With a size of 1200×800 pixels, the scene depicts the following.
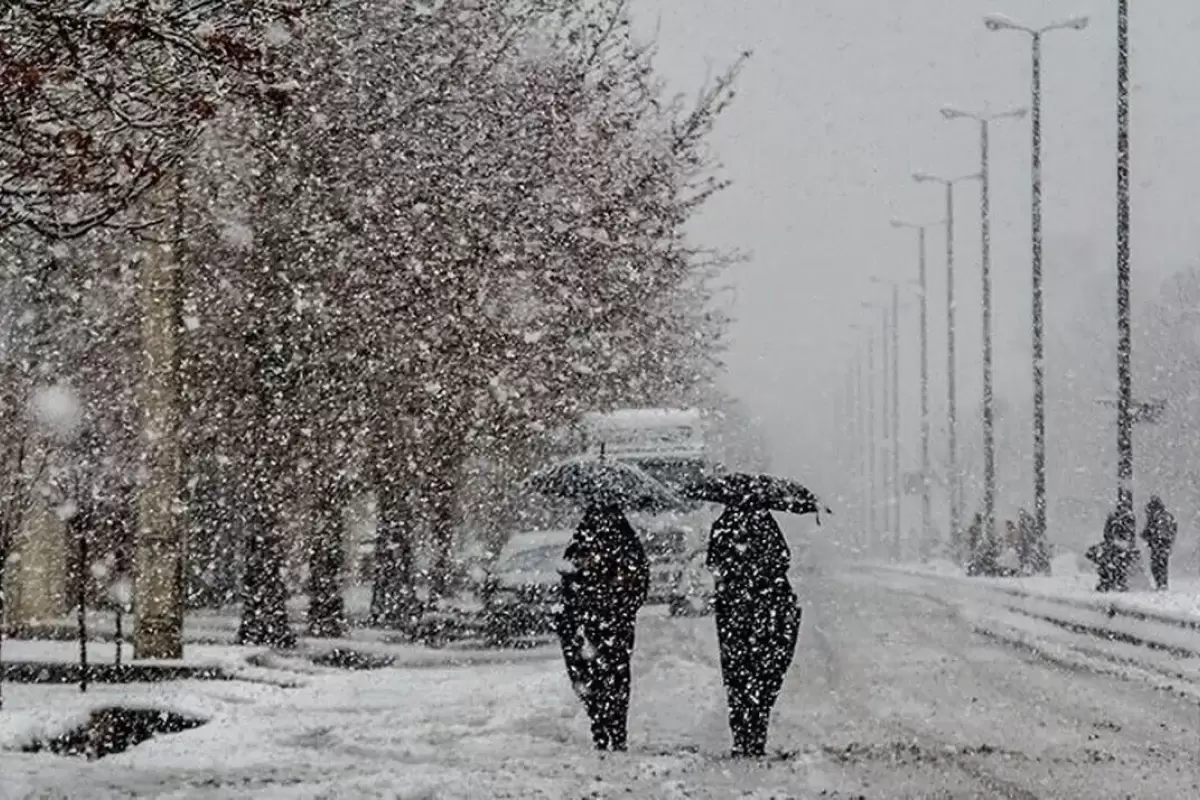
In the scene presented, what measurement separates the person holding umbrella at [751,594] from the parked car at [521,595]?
13.6 m

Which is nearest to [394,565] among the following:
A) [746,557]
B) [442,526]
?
[442,526]

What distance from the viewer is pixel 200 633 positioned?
93.2 ft

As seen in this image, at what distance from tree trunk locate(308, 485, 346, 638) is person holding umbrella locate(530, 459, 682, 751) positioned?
41.1 ft

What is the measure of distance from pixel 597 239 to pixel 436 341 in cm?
410

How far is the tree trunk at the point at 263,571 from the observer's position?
78.4 ft

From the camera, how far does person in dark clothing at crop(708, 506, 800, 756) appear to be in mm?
12188

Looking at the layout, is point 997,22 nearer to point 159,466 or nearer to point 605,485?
point 159,466

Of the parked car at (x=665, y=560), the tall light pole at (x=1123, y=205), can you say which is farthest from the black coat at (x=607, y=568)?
the tall light pole at (x=1123, y=205)

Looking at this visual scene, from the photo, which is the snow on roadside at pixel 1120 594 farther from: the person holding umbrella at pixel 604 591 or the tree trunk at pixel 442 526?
the person holding umbrella at pixel 604 591

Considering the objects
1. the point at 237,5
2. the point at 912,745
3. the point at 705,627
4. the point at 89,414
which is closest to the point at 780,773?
the point at 912,745

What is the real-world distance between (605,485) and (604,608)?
0.76m

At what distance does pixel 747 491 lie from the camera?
12227 mm

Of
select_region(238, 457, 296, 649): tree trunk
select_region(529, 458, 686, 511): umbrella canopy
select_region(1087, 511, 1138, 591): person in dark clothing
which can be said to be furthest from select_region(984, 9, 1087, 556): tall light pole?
select_region(529, 458, 686, 511): umbrella canopy

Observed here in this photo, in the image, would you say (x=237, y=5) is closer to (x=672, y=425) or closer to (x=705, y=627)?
(x=705, y=627)
